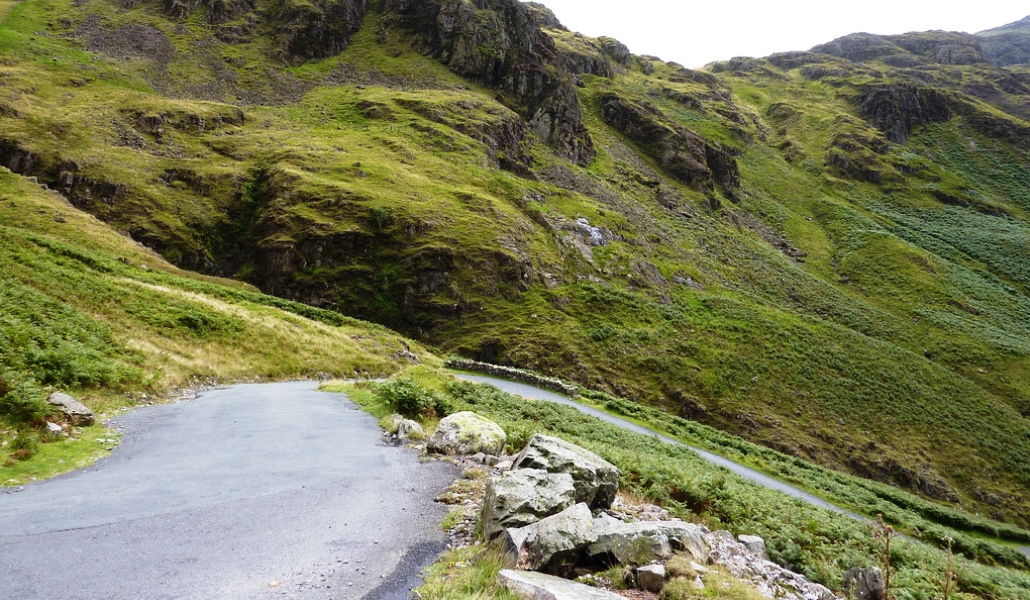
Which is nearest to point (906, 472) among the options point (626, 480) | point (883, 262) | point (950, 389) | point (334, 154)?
point (950, 389)

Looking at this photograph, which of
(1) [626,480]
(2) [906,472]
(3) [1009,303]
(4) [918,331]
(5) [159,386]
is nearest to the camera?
(1) [626,480]

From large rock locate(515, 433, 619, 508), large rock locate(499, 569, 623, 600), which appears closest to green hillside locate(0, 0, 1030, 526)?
large rock locate(515, 433, 619, 508)

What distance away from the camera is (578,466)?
10.5m

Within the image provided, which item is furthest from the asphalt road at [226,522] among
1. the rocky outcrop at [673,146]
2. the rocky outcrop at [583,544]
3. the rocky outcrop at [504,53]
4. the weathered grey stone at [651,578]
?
the rocky outcrop at [673,146]

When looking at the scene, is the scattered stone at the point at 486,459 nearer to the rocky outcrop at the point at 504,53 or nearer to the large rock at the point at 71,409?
the large rock at the point at 71,409

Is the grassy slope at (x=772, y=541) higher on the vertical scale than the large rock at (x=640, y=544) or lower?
lower

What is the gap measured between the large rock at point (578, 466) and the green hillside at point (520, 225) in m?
16.6

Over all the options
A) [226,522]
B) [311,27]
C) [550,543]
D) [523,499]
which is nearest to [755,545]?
[523,499]

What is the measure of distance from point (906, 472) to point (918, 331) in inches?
1965

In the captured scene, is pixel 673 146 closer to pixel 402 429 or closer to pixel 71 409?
pixel 402 429

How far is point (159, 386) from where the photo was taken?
19.9 m

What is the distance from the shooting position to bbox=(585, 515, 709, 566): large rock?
751 centimetres

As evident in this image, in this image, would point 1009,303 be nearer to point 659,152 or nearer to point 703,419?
point 659,152

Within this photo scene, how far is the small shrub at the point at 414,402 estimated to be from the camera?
18609mm
